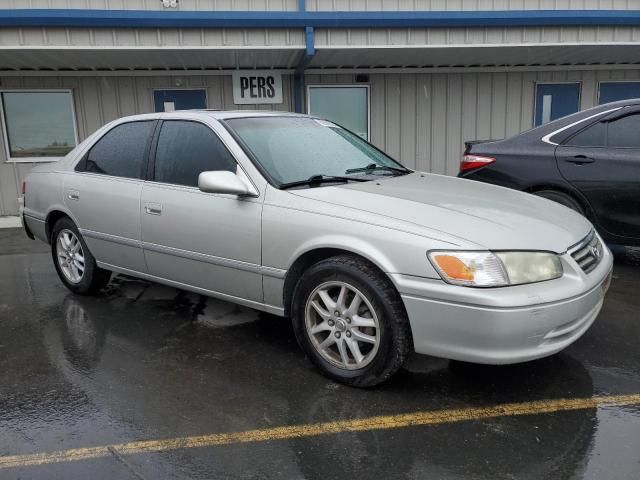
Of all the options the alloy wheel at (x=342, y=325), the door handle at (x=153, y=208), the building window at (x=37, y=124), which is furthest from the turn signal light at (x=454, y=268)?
the building window at (x=37, y=124)

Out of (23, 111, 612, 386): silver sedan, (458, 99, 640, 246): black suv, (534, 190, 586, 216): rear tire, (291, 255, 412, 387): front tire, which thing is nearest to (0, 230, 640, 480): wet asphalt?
(291, 255, 412, 387): front tire

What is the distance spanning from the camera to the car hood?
9.54ft

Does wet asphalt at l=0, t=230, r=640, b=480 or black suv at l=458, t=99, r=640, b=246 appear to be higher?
black suv at l=458, t=99, r=640, b=246

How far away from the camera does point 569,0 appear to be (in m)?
9.80

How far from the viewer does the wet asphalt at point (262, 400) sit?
250 centimetres

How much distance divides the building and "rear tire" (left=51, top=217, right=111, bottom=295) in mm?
3525

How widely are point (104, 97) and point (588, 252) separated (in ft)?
28.0

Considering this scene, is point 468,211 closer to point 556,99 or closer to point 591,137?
point 591,137

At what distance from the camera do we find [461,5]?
962 centimetres

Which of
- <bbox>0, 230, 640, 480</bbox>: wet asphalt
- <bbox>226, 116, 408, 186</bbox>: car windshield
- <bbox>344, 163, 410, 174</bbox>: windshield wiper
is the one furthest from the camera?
<bbox>344, 163, 410, 174</bbox>: windshield wiper

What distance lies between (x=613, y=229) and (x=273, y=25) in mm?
5015

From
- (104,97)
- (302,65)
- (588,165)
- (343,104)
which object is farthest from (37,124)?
(588,165)

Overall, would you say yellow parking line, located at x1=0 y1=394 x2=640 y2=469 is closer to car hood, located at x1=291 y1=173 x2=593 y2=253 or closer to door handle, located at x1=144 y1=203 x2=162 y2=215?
car hood, located at x1=291 y1=173 x2=593 y2=253

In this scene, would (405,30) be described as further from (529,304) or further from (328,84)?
(529,304)
